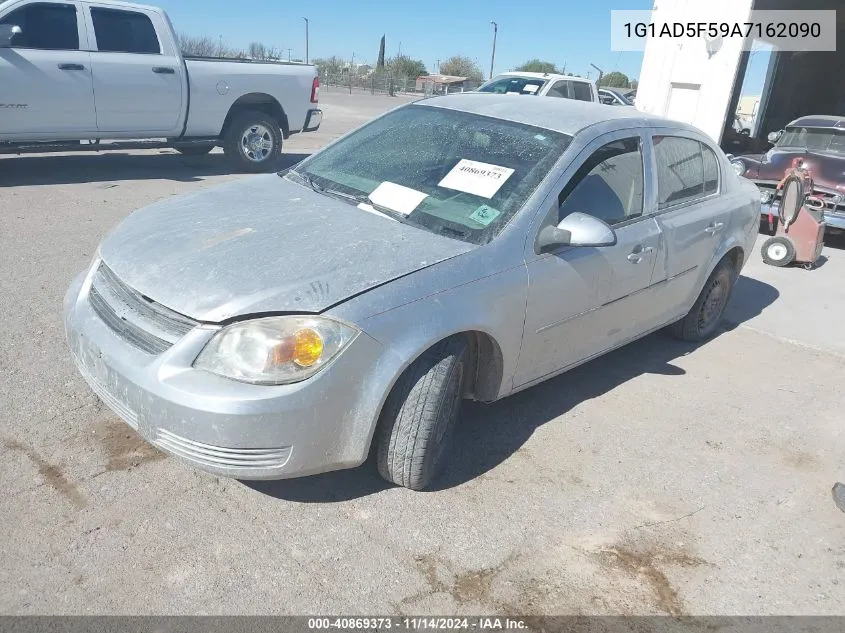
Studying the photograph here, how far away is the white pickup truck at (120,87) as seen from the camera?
7.80 m

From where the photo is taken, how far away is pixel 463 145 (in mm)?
3701

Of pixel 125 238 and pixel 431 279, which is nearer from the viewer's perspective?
pixel 431 279

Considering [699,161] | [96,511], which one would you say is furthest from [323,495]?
[699,161]

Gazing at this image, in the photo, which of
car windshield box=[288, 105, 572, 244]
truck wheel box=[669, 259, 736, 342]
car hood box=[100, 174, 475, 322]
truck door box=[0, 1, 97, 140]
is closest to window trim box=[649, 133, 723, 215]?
truck wheel box=[669, 259, 736, 342]

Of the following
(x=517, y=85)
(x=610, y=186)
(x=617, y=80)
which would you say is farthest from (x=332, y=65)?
(x=610, y=186)

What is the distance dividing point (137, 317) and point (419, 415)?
1185 mm

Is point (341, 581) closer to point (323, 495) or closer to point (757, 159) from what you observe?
point (323, 495)

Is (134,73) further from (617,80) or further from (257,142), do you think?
(617,80)

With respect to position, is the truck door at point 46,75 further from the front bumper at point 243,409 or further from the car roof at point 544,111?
the front bumper at point 243,409

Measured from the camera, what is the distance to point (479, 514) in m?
2.96

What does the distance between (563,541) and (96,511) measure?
1.87 meters

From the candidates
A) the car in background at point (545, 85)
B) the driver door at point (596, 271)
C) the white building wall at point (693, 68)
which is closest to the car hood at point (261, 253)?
the driver door at point (596, 271)

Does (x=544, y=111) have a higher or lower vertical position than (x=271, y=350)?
higher

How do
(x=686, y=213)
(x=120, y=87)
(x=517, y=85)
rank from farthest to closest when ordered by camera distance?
(x=517, y=85) → (x=120, y=87) → (x=686, y=213)
